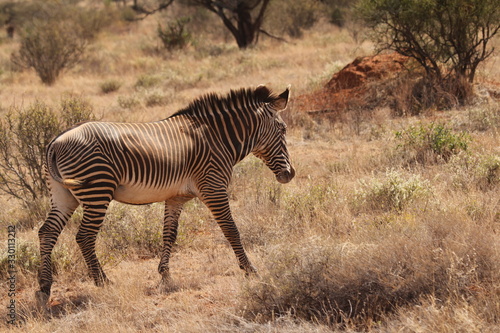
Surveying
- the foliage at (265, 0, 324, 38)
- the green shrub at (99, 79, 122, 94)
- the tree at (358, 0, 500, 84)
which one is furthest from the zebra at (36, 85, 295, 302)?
the foliage at (265, 0, 324, 38)

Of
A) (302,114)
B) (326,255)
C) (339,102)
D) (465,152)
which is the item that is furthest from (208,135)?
(339,102)

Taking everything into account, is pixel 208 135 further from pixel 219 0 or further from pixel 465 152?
pixel 219 0

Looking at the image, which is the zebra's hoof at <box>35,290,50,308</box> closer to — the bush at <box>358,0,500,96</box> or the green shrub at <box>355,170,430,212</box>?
the green shrub at <box>355,170,430,212</box>

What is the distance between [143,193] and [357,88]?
9.39 meters

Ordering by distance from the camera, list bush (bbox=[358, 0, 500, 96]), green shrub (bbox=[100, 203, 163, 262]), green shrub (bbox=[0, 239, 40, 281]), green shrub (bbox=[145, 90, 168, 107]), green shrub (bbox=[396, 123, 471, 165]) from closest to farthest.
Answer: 1. green shrub (bbox=[0, 239, 40, 281])
2. green shrub (bbox=[100, 203, 163, 262])
3. green shrub (bbox=[396, 123, 471, 165])
4. bush (bbox=[358, 0, 500, 96])
5. green shrub (bbox=[145, 90, 168, 107])

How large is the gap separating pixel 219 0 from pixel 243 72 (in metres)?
7.32

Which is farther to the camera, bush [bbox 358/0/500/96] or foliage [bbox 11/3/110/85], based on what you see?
foliage [bbox 11/3/110/85]

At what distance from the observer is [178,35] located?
84.4 ft

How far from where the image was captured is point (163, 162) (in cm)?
574

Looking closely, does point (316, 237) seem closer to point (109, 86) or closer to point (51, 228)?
point (51, 228)

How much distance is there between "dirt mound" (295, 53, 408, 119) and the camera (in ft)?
43.5

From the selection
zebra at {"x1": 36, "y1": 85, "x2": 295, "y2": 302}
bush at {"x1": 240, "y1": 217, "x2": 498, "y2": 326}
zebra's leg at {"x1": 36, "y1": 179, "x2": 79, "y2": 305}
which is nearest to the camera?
bush at {"x1": 240, "y1": 217, "x2": 498, "y2": 326}

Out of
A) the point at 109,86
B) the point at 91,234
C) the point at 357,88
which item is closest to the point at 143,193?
the point at 91,234

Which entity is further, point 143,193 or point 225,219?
point 225,219
